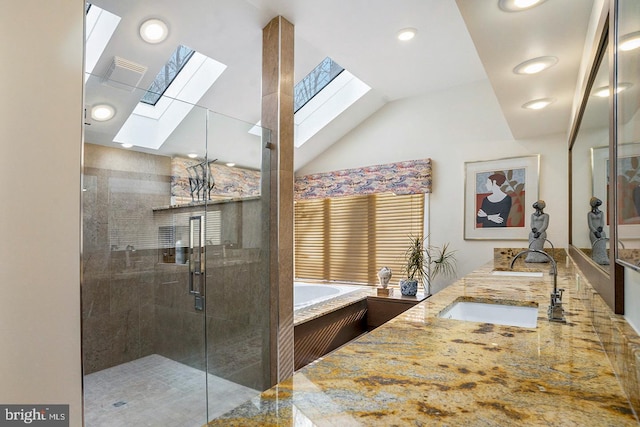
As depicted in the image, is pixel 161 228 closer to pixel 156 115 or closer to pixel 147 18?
pixel 156 115

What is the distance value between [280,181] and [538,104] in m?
2.15

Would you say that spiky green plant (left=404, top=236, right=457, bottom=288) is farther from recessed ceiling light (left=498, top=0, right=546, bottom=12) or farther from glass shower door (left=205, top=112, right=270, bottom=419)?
recessed ceiling light (left=498, top=0, right=546, bottom=12)

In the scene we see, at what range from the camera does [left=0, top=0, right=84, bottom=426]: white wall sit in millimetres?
1252

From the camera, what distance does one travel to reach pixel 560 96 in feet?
8.37

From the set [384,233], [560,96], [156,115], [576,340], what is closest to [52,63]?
[156,115]

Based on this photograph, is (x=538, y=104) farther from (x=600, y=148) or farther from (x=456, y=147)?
(x=600, y=148)

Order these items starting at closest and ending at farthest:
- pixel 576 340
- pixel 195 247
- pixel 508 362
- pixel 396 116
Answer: pixel 508 362 < pixel 576 340 < pixel 195 247 < pixel 396 116

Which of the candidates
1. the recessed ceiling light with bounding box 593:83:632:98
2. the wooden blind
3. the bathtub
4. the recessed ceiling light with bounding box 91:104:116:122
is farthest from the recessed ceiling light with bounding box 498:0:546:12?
the bathtub

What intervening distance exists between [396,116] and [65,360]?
13.9 feet

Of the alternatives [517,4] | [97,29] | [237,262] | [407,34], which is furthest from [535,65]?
[97,29]

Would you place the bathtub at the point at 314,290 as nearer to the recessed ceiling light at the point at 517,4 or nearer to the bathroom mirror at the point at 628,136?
the recessed ceiling light at the point at 517,4

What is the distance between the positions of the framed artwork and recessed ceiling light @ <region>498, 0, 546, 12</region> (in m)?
2.68

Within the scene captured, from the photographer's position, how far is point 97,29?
247 centimetres

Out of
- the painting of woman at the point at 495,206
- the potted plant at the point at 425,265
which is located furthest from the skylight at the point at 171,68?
the painting of woman at the point at 495,206
